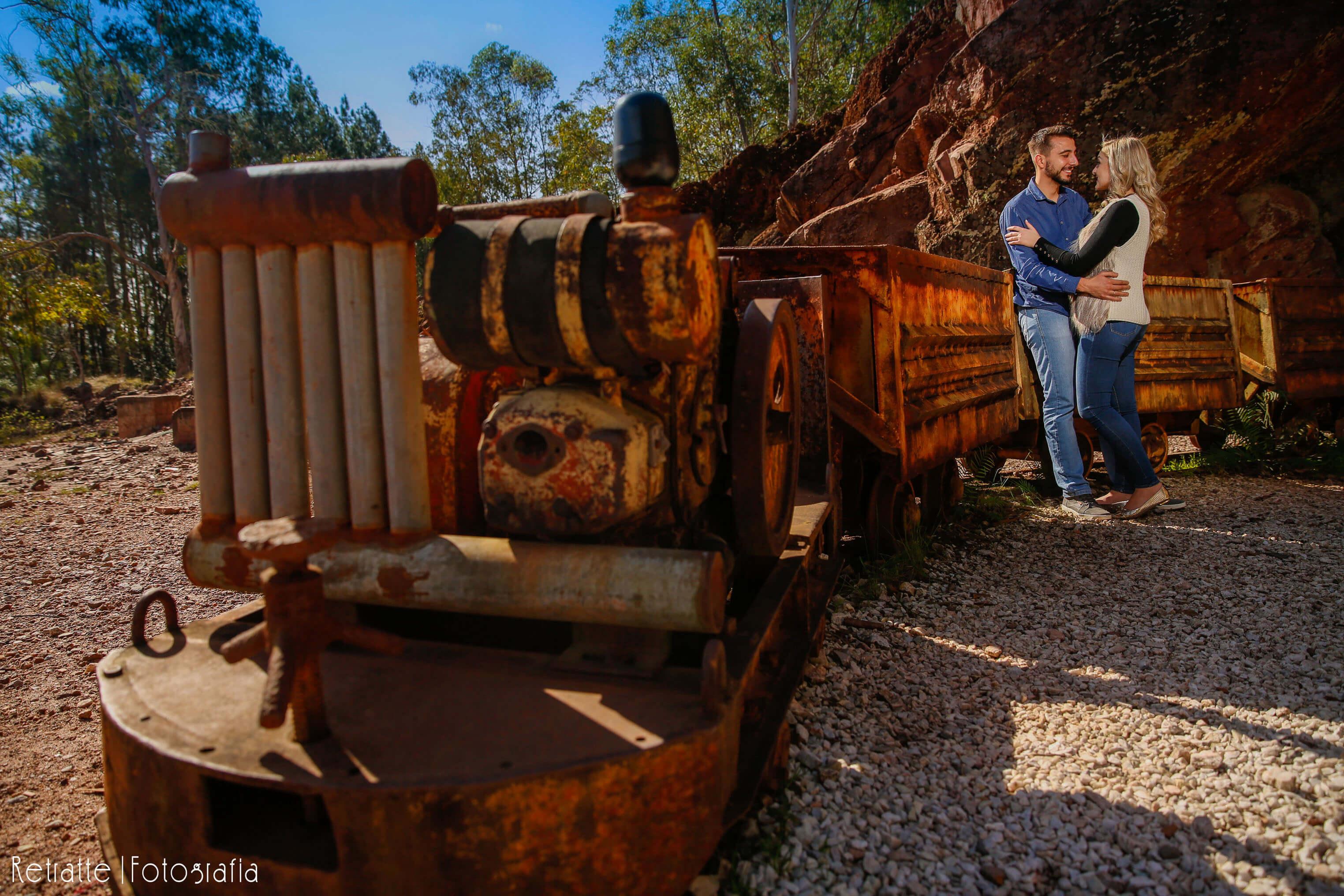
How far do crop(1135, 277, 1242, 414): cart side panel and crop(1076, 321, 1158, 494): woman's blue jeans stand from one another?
7.39ft

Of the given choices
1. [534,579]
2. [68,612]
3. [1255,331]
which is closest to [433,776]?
[534,579]

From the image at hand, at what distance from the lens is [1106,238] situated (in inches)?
187

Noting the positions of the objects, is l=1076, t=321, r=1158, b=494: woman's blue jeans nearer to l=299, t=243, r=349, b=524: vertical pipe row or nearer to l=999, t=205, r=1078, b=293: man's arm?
l=999, t=205, r=1078, b=293: man's arm

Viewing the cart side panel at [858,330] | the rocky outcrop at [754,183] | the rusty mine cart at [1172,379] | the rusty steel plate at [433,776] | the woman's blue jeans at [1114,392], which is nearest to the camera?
the rusty steel plate at [433,776]

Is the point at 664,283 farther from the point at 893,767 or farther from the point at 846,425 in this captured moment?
the point at 846,425

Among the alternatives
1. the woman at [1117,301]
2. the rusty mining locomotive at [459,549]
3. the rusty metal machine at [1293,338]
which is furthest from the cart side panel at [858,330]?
the rusty metal machine at [1293,338]

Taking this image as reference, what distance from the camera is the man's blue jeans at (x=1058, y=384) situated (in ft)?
16.6

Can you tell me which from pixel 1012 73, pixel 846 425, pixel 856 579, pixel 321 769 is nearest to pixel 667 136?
pixel 321 769

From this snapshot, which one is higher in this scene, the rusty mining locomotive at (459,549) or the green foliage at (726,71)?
the green foliage at (726,71)

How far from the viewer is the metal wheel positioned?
227 cm

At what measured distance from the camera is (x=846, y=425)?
4.17 metres

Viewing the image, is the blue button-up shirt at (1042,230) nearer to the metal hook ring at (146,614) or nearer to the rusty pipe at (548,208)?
the rusty pipe at (548,208)

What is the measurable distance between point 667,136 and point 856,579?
2782mm

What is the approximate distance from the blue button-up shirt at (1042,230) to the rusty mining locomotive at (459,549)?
3.20 m
